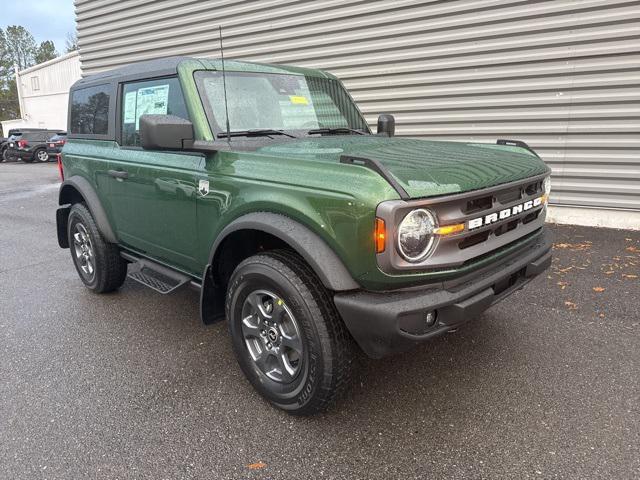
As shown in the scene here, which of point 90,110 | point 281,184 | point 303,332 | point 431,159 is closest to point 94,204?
point 90,110

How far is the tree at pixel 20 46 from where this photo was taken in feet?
220

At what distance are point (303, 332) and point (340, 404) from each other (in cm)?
58

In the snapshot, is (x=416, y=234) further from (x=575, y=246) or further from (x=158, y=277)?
(x=575, y=246)

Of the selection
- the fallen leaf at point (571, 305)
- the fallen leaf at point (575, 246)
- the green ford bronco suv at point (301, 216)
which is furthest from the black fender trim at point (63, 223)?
the fallen leaf at point (575, 246)

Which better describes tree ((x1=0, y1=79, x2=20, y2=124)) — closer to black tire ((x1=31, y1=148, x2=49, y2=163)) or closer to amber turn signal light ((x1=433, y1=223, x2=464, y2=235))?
black tire ((x1=31, y1=148, x2=49, y2=163))

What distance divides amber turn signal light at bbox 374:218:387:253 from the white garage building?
29.1 meters

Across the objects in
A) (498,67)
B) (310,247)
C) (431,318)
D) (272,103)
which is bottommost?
(431,318)

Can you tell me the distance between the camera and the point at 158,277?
11.7 ft

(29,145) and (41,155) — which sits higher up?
(29,145)

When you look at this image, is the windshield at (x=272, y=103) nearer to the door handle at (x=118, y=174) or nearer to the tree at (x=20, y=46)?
the door handle at (x=118, y=174)

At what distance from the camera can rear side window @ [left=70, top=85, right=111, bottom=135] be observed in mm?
3944

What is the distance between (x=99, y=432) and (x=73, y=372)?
77 centimetres

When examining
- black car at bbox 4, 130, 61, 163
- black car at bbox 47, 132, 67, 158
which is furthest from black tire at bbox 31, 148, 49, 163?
black car at bbox 47, 132, 67, 158

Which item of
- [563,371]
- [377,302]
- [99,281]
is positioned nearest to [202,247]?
[377,302]
